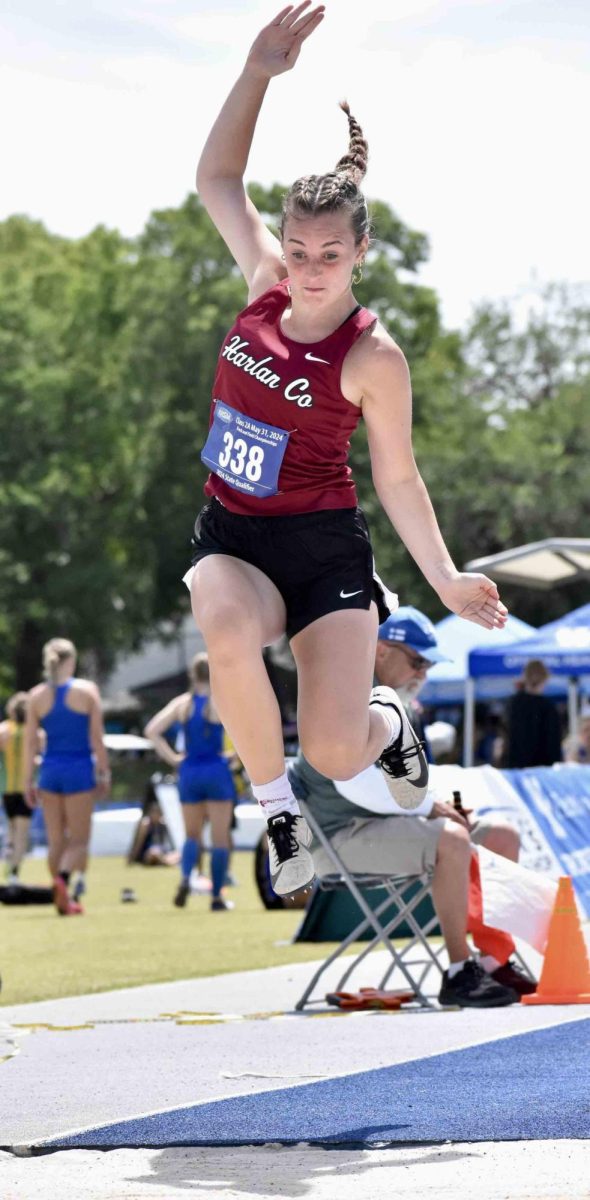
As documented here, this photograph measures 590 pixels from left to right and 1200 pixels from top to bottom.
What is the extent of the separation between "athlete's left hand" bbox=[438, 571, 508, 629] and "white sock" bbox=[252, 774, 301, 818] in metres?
0.74

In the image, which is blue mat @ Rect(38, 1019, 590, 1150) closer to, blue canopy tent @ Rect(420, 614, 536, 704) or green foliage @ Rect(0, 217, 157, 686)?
blue canopy tent @ Rect(420, 614, 536, 704)

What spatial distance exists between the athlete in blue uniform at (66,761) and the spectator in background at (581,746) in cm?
550

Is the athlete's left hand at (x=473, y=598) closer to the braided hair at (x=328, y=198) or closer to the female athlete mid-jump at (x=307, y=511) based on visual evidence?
the female athlete mid-jump at (x=307, y=511)

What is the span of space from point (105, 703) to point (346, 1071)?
59889 millimetres

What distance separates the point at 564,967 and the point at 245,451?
366 cm

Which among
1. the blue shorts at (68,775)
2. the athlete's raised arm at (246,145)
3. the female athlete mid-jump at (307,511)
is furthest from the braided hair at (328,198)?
the blue shorts at (68,775)

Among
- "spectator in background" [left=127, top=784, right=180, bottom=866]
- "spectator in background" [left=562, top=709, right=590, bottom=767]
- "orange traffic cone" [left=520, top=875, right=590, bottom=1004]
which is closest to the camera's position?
"orange traffic cone" [left=520, top=875, right=590, bottom=1004]

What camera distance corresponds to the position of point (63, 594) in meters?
49.3

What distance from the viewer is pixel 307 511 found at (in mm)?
5555

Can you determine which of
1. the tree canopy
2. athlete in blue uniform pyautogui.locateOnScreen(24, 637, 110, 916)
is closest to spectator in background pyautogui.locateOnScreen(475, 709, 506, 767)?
the tree canopy

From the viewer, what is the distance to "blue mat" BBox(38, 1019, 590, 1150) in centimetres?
469

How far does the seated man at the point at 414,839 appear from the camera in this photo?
8.27 metres

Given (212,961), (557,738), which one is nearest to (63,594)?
(557,738)

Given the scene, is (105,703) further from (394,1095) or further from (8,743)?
(394,1095)
